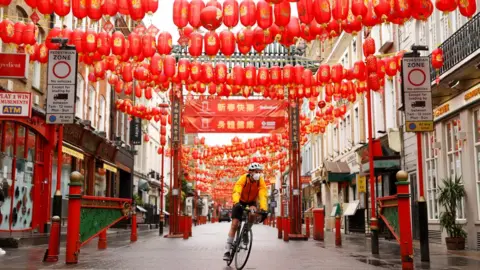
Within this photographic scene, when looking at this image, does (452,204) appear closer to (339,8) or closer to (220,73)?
(339,8)

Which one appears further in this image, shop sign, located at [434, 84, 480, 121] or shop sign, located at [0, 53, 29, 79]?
shop sign, located at [434, 84, 480, 121]

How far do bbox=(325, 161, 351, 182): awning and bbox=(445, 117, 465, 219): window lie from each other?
15.4 metres

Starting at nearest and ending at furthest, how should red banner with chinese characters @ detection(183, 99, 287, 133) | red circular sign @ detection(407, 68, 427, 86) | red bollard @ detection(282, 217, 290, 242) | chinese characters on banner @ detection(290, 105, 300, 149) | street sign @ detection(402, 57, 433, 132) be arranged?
street sign @ detection(402, 57, 433, 132)
red circular sign @ detection(407, 68, 427, 86)
red bollard @ detection(282, 217, 290, 242)
chinese characters on banner @ detection(290, 105, 300, 149)
red banner with chinese characters @ detection(183, 99, 287, 133)

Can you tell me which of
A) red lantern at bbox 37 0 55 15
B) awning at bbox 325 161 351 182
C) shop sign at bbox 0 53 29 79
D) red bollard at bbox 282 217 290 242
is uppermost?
red lantern at bbox 37 0 55 15

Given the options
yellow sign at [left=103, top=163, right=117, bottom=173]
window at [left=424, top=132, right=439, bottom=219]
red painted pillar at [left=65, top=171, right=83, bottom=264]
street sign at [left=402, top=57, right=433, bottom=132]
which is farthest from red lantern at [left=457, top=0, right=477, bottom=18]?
yellow sign at [left=103, top=163, right=117, bottom=173]

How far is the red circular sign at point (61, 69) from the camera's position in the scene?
1185 cm

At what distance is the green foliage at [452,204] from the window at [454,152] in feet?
0.86

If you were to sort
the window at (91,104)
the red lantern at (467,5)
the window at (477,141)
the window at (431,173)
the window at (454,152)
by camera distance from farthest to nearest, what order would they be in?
the window at (91,104) < the window at (431,173) < the window at (454,152) < the window at (477,141) < the red lantern at (467,5)

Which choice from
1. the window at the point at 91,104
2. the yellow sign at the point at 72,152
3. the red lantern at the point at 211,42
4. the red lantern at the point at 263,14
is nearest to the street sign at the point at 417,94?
the red lantern at the point at 263,14

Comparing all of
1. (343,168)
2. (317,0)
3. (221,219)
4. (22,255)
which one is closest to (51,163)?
(22,255)

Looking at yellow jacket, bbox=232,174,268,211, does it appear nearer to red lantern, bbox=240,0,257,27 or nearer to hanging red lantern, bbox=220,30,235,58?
red lantern, bbox=240,0,257,27

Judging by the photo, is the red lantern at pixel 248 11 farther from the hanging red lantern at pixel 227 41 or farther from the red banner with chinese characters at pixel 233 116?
the red banner with chinese characters at pixel 233 116

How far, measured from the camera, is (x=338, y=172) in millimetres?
35344

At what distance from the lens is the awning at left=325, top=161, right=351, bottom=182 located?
3525 cm
